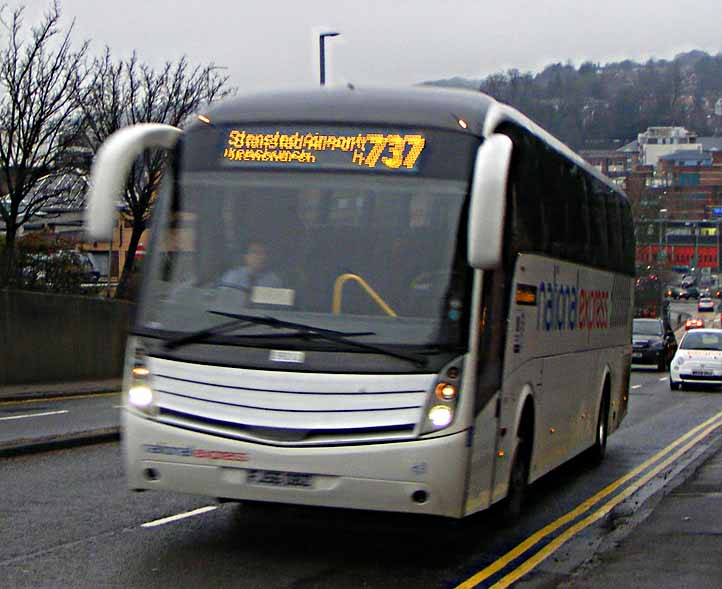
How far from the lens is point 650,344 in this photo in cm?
4284

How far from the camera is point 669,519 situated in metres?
10.9

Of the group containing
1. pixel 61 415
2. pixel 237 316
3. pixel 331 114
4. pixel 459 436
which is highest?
pixel 331 114

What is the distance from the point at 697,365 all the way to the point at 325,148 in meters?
25.4

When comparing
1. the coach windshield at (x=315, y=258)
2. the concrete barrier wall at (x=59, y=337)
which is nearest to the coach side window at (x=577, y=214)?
the coach windshield at (x=315, y=258)

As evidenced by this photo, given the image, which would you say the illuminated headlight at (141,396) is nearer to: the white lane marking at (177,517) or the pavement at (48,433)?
the white lane marking at (177,517)

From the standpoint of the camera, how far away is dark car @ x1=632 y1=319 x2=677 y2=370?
140ft

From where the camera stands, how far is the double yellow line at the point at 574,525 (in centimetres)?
857

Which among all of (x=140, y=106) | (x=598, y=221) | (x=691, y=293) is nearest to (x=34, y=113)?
(x=140, y=106)

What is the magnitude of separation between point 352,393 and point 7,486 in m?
4.67

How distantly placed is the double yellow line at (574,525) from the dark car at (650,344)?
80.8 feet

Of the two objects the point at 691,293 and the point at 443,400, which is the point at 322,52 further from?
the point at 691,293

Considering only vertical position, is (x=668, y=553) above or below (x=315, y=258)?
below

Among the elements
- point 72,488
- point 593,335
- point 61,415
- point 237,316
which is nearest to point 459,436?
point 237,316

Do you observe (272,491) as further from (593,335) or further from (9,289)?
(9,289)
